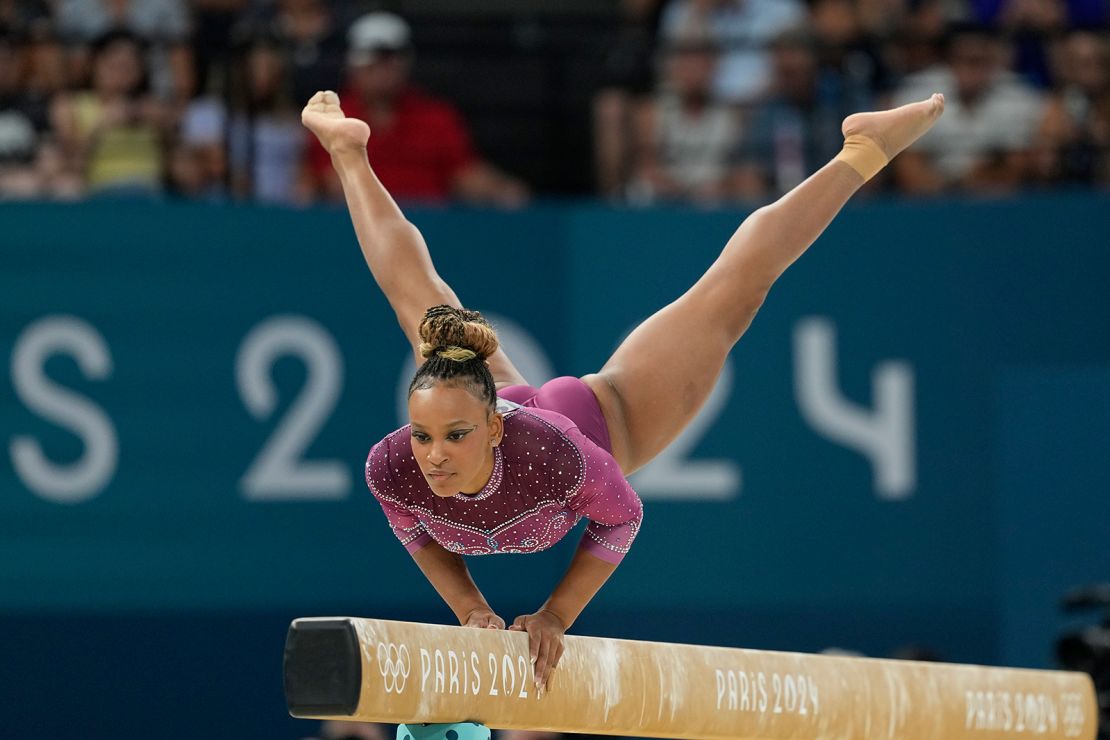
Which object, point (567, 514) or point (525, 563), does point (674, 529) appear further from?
point (567, 514)

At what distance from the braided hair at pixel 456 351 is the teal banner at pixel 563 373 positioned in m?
3.47

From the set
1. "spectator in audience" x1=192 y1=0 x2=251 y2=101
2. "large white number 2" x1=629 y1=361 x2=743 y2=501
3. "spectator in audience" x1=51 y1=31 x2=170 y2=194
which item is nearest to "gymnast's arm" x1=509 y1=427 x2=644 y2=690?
"large white number 2" x1=629 y1=361 x2=743 y2=501

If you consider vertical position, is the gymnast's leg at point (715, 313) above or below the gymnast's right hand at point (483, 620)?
above

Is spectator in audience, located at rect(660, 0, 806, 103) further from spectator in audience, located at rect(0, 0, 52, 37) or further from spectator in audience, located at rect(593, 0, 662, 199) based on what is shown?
spectator in audience, located at rect(0, 0, 52, 37)

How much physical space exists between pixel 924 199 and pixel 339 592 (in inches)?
120

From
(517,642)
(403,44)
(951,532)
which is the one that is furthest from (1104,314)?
(517,642)

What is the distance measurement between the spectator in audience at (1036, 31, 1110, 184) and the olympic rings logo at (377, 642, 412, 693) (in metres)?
5.28

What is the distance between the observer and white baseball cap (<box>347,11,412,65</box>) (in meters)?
7.80

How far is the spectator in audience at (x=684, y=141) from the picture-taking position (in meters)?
7.98

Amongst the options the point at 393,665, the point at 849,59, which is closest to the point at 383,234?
the point at 393,665

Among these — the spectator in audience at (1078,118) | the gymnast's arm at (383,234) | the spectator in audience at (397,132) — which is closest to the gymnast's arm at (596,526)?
the gymnast's arm at (383,234)

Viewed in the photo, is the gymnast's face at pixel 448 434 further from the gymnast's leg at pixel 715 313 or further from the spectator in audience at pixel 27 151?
the spectator in audience at pixel 27 151

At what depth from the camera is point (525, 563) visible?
25.3 ft

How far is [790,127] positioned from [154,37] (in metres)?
2.80
